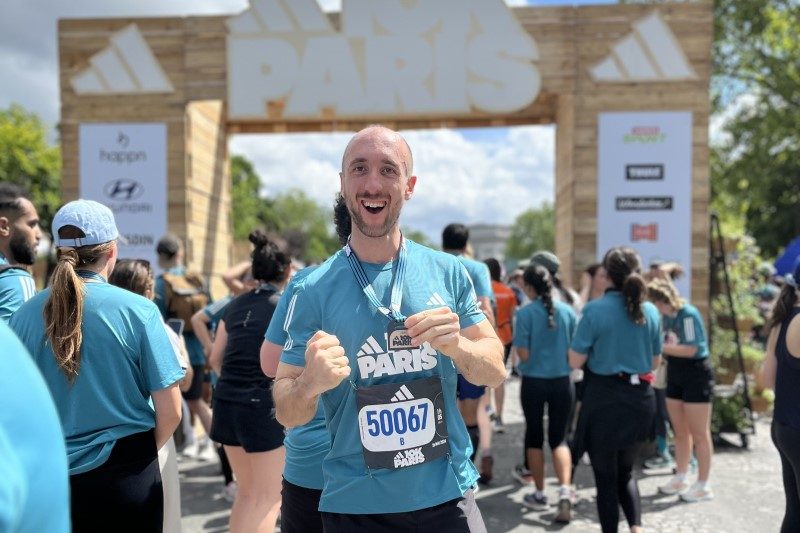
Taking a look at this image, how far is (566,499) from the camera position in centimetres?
521

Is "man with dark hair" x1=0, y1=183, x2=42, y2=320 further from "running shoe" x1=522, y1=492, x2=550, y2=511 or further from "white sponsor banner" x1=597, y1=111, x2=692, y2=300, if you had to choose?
"white sponsor banner" x1=597, y1=111, x2=692, y2=300

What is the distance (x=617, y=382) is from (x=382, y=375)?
9.47 feet

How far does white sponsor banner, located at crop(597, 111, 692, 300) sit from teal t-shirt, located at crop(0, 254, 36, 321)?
663 cm

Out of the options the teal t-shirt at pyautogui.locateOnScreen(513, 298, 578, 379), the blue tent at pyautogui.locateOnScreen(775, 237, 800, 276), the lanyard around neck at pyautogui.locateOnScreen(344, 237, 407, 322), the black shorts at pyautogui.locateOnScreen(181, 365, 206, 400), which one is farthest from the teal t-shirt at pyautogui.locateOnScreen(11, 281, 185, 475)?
the blue tent at pyautogui.locateOnScreen(775, 237, 800, 276)

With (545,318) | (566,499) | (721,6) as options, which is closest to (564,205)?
(545,318)

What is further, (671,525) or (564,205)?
(564,205)

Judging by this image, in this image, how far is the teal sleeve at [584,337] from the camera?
4.52m

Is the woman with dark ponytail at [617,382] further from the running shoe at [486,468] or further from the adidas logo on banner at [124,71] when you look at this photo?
the adidas logo on banner at [124,71]

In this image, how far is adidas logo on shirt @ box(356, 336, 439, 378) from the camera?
195 centimetres

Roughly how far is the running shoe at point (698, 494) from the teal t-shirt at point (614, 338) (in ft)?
6.16

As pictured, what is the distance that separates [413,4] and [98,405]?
23.1 feet

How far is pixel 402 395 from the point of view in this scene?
77.0 inches

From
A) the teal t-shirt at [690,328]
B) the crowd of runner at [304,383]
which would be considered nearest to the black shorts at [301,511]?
the crowd of runner at [304,383]

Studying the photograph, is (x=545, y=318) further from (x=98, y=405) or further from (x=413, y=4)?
(x=413, y=4)
